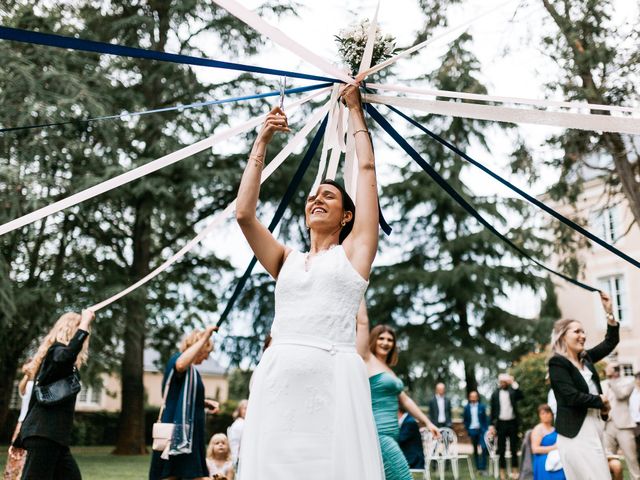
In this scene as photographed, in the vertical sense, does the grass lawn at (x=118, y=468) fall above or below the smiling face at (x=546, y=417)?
below

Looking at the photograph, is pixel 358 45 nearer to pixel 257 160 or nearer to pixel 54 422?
pixel 257 160

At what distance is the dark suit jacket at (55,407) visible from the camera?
496 cm

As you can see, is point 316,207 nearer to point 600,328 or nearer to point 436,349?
point 436,349

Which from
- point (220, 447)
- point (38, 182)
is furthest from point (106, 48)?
point (38, 182)

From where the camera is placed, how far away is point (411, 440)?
28.9 feet

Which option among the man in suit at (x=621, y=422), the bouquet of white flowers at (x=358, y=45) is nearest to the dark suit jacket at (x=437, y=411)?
the man in suit at (x=621, y=422)

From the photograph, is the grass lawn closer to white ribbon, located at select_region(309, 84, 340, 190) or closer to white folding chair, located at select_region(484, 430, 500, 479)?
white folding chair, located at select_region(484, 430, 500, 479)

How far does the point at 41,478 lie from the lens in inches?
192

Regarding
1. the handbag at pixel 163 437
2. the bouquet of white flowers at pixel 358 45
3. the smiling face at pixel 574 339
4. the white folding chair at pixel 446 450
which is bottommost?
the white folding chair at pixel 446 450

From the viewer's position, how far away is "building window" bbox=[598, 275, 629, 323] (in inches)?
995

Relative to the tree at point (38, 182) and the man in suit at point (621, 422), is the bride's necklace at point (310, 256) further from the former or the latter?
the tree at point (38, 182)

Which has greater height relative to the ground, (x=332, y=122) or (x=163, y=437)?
(x=332, y=122)

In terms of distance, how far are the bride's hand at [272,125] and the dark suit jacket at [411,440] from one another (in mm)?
6636

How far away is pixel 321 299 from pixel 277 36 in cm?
105
